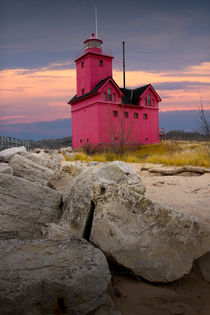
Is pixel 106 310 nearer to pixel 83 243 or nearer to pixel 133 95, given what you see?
pixel 83 243

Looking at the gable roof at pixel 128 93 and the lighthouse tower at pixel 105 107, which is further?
the gable roof at pixel 128 93

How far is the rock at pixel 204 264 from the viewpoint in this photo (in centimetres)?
263

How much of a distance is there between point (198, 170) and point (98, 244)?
17.6ft

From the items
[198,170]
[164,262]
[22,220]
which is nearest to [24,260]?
[22,220]

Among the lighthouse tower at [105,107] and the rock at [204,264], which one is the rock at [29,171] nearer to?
the rock at [204,264]

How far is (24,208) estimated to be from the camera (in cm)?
311

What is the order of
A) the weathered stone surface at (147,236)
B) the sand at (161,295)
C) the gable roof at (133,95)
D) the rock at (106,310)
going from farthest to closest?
the gable roof at (133,95), the weathered stone surface at (147,236), the sand at (161,295), the rock at (106,310)

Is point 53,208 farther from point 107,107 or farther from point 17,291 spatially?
point 107,107

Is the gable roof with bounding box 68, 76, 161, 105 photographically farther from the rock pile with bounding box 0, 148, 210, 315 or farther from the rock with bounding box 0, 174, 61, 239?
the rock pile with bounding box 0, 148, 210, 315

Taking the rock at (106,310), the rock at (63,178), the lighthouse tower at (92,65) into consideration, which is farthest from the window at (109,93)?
the rock at (106,310)

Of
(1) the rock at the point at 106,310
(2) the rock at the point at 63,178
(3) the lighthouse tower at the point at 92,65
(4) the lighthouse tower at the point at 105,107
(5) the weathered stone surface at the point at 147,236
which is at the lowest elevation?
(1) the rock at the point at 106,310

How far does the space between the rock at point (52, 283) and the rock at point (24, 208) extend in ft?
3.16

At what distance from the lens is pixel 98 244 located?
2.55 metres

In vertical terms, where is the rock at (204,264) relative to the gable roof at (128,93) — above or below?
below
